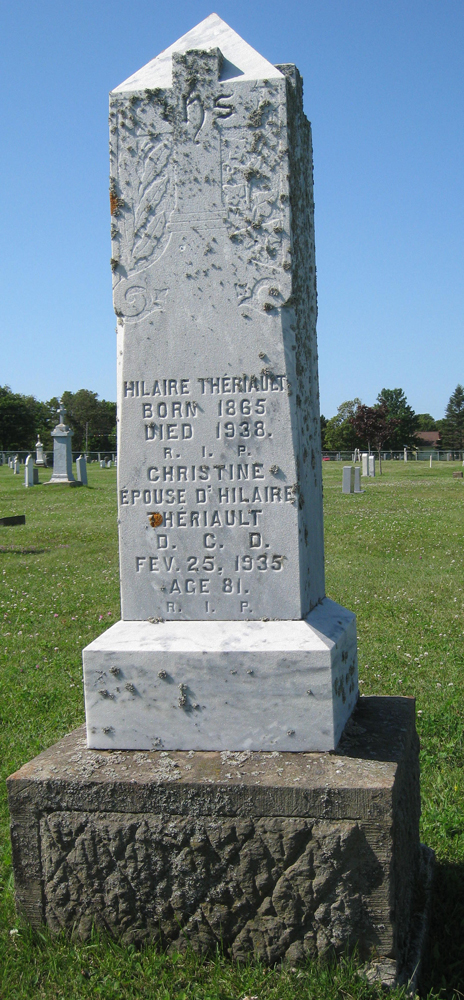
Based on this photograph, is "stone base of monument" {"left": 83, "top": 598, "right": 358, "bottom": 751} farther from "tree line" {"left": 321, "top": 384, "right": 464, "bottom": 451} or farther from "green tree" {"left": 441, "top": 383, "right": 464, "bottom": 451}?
"green tree" {"left": 441, "top": 383, "right": 464, "bottom": 451}

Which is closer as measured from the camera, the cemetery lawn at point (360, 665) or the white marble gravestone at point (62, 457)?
the cemetery lawn at point (360, 665)

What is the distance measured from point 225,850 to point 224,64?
2.73 m

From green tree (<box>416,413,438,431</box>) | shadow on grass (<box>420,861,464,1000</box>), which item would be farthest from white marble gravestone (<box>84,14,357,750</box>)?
green tree (<box>416,413,438,431</box>)

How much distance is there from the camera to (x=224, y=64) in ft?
9.30

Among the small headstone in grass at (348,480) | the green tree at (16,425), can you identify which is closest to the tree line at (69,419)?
the green tree at (16,425)

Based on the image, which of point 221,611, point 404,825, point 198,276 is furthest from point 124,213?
point 404,825

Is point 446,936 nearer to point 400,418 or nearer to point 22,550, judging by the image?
point 22,550

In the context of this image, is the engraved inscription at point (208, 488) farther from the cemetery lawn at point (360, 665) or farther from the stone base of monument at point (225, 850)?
the cemetery lawn at point (360, 665)

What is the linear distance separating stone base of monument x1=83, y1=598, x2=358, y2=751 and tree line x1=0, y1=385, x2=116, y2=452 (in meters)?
85.8

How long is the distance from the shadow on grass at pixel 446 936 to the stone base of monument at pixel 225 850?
3.7 inches

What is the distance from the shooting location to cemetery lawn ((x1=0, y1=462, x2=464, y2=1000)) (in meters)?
2.41

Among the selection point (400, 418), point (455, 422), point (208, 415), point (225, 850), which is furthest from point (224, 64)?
point (455, 422)

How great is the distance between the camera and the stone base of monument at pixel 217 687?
2.66 meters

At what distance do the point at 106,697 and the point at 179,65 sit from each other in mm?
2313
